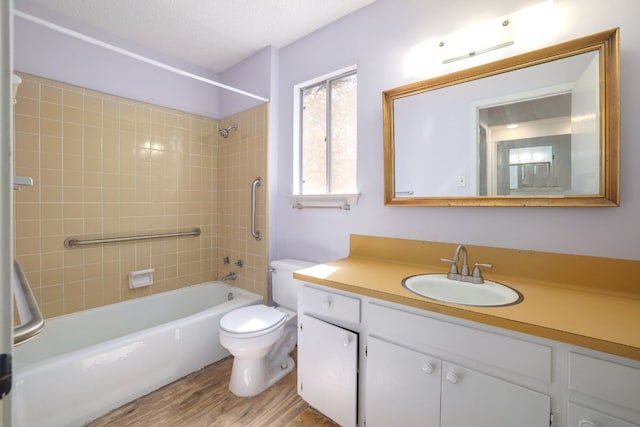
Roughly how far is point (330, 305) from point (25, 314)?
1.06 metres

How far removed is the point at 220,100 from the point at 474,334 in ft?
9.53

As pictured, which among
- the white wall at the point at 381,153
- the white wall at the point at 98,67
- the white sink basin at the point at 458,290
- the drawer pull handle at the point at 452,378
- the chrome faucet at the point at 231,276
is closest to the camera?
the drawer pull handle at the point at 452,378

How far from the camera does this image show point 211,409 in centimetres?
156

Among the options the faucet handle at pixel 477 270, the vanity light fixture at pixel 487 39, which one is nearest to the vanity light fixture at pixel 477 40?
the vanity light fixture at pixel 487 39

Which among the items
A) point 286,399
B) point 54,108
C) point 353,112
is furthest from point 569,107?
point 54,108

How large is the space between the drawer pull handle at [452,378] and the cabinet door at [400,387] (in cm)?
3

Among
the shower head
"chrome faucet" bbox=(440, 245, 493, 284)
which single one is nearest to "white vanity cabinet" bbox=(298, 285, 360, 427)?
"chrome faucet" bbox=(440, 245, 493, 284)

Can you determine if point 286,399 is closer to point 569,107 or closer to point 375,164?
point 375,164

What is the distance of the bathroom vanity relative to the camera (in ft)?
2.58

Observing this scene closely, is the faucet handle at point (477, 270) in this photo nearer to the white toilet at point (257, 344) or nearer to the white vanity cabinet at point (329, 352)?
the white vanity cabinet at point (329, 352)

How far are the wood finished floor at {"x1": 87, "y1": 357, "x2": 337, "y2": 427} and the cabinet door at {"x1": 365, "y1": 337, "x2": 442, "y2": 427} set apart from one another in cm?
41

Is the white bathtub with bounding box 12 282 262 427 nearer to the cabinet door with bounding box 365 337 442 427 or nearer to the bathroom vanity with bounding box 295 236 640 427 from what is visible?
the bathroom vanity with bounding box 295 236 640 427

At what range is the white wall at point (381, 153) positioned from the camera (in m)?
1.10

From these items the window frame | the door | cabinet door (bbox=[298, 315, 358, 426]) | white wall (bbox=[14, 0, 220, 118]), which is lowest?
cabinet door (bbox=[298, 315, 358, 426])
